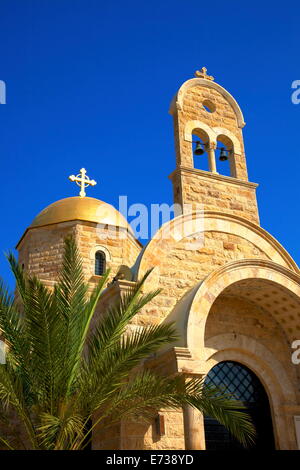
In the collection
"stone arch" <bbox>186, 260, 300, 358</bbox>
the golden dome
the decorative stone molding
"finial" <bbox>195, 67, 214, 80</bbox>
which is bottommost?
"stone arch" <bbox>186, 260, 300, 358</bbox>

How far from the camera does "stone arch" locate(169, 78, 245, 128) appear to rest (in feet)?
37.7

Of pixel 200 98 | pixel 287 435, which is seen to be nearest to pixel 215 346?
pixel 287 435

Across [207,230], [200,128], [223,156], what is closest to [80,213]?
[200,128]

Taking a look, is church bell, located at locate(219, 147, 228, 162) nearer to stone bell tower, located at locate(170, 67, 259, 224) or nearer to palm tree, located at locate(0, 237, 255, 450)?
stone bell tower, located at locate(170, 67, 259, 224)

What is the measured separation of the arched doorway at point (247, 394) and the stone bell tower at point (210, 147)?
3113mm

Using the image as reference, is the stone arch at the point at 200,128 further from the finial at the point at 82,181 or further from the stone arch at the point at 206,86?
the finial at the point at 82,181

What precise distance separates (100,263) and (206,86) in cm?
571

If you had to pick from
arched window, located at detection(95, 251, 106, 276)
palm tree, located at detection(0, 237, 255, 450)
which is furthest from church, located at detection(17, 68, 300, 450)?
arched window, located at detection(95, 251, 106, 276)

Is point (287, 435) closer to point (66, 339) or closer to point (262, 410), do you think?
point (262, 410)

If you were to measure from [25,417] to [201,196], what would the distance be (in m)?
5.80

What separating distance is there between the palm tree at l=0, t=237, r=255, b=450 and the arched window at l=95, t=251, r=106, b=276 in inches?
292

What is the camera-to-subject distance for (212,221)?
10141mm

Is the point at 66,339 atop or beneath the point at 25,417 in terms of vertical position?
atop

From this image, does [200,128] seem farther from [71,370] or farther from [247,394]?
[71,370]
